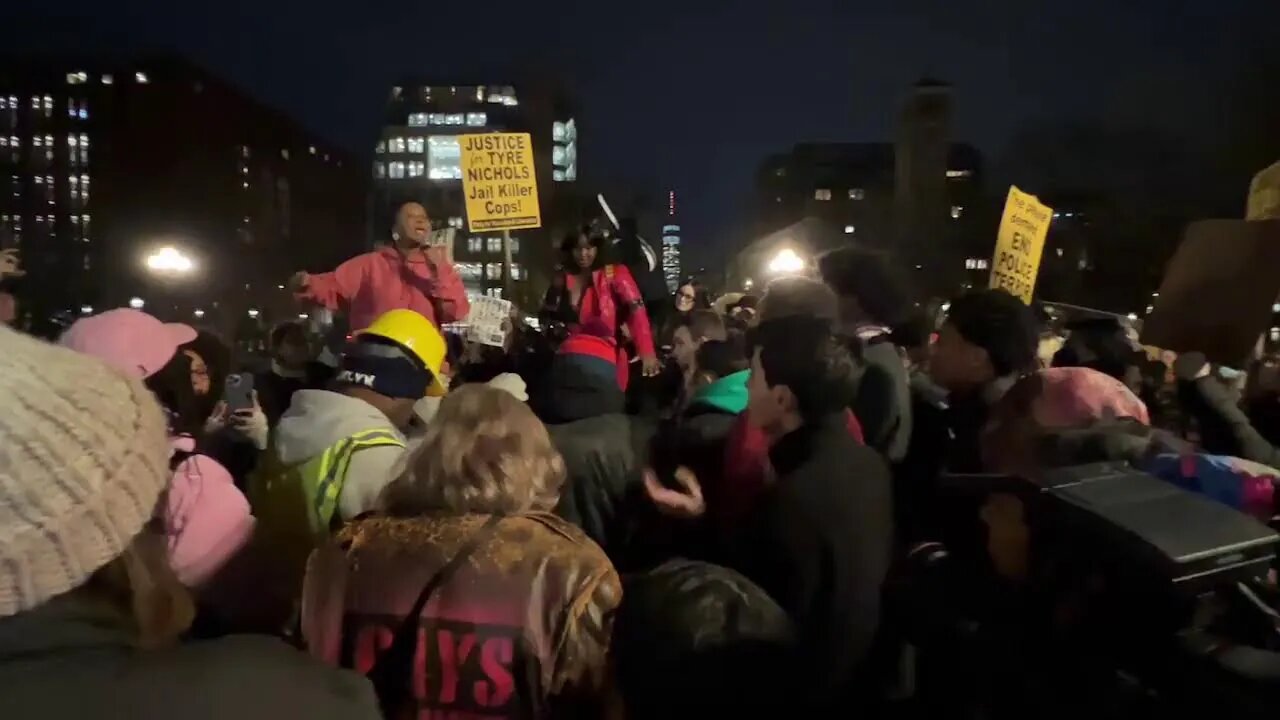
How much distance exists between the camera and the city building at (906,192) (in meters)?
71.9

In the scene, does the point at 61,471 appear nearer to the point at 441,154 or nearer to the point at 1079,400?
the point at 1079,400

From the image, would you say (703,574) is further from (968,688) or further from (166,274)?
(166,274)

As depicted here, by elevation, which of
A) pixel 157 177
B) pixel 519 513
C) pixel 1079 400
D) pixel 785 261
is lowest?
pixel 519 513

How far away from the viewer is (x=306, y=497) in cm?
362

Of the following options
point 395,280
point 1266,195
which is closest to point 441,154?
point 395,280

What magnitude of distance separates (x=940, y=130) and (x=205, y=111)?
69268 mm

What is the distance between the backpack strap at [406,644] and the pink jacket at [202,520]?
30.1 inches

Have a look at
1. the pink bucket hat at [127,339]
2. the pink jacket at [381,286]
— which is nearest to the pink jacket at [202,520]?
the pink bucket hat at [127,339]

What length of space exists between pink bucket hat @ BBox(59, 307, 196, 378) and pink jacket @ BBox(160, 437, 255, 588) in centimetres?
67

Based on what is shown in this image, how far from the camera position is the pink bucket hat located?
387cm

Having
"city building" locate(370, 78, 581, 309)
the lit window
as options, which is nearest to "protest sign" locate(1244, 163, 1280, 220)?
"city building" locate(370, 78, 581, 309)

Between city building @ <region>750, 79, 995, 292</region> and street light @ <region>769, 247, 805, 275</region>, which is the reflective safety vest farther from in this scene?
city building @ <region>750, 79, 995, 292</region>

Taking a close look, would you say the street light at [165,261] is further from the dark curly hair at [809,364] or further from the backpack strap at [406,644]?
the backpack strap at [406,644]

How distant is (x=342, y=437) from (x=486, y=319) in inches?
199
